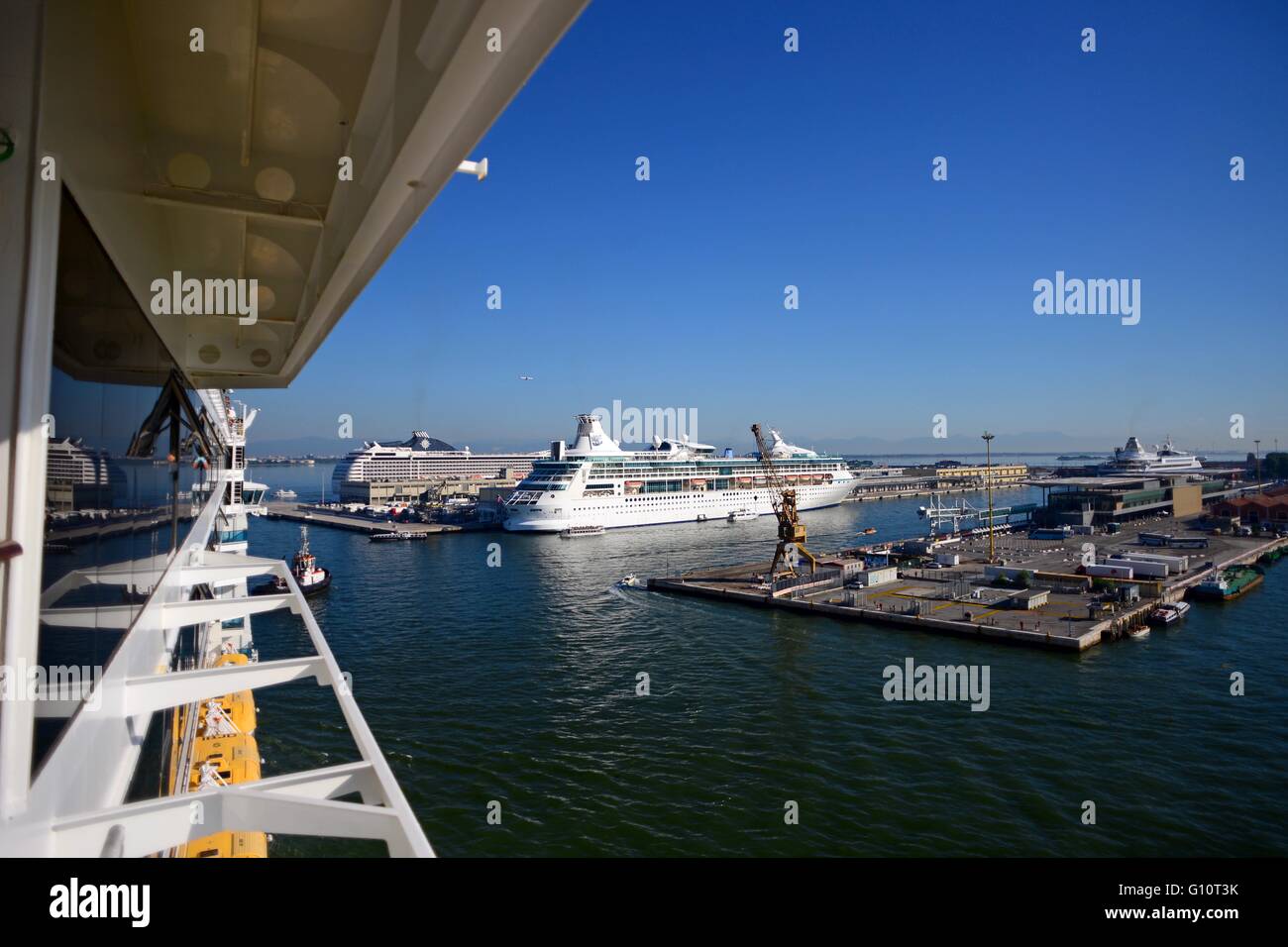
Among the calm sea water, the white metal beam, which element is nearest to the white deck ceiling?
the white metal beam

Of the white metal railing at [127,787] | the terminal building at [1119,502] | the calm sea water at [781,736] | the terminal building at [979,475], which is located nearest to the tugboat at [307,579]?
the calm sea water at [781,736]

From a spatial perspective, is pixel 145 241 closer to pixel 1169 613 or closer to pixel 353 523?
pixel 1169 613

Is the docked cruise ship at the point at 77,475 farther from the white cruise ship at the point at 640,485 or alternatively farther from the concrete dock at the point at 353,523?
the concrete dock at the point at 353,523

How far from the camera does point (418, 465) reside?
60.8m

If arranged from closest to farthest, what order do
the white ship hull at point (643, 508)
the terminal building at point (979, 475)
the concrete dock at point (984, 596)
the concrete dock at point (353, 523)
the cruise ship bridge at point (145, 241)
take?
the cruise ship bridge at point (145, 241), the concrete dock at point (984, 596), the white ship hull at point (643, 508), the concrete dock at point (353, 523), the terminal building at point (979, 475)

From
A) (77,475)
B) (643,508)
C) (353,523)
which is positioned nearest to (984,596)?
(77,475)

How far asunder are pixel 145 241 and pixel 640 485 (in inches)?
1386

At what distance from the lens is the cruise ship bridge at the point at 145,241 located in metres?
0.85

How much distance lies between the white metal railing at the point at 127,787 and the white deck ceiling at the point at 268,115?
63 cm

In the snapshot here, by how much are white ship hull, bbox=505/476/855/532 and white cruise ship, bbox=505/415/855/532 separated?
0.16 feet

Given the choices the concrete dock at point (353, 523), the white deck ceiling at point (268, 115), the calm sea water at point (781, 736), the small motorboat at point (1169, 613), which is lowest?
the calm sea water at point (781, 736)

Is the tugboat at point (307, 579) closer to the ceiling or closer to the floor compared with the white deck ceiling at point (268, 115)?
closer to the floor

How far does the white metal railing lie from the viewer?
0.98 m
